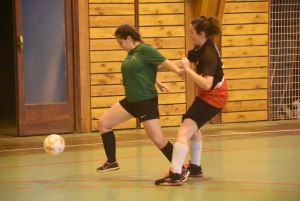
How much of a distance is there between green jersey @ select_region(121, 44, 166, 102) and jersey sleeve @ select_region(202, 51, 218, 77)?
39 cm

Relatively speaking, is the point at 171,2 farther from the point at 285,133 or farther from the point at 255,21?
the point at 285,133

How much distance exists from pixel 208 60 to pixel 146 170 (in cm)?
155

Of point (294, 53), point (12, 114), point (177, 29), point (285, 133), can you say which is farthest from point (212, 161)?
point (12, 114)

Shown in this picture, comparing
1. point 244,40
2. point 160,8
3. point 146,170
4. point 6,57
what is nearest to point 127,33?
point 146,170

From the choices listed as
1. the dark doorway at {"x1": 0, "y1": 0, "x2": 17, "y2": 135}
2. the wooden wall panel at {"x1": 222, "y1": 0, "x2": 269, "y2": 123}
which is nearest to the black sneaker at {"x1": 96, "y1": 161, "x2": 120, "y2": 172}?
the wooden wall panel at {"x1": 222, "y1": 0, "x2": 269, "y2": 123}

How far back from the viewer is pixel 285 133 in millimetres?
9781

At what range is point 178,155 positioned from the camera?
6113 mm

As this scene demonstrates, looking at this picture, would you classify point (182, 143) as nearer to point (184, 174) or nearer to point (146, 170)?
point (184, 174)

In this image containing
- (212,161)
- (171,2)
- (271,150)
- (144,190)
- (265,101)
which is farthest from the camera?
(265,101)

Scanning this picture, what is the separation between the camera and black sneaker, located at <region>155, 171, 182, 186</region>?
6141 mm

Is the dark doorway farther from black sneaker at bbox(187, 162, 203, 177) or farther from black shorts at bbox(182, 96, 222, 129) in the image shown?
black shorts at bbox(182, 96, 222, 129)

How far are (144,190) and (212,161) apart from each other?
169 cm

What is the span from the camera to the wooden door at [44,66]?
9750mm

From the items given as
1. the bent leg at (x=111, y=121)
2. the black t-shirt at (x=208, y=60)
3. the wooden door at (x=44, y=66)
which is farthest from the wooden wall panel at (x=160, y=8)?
the black t-shirt at (x=208, y=60)
